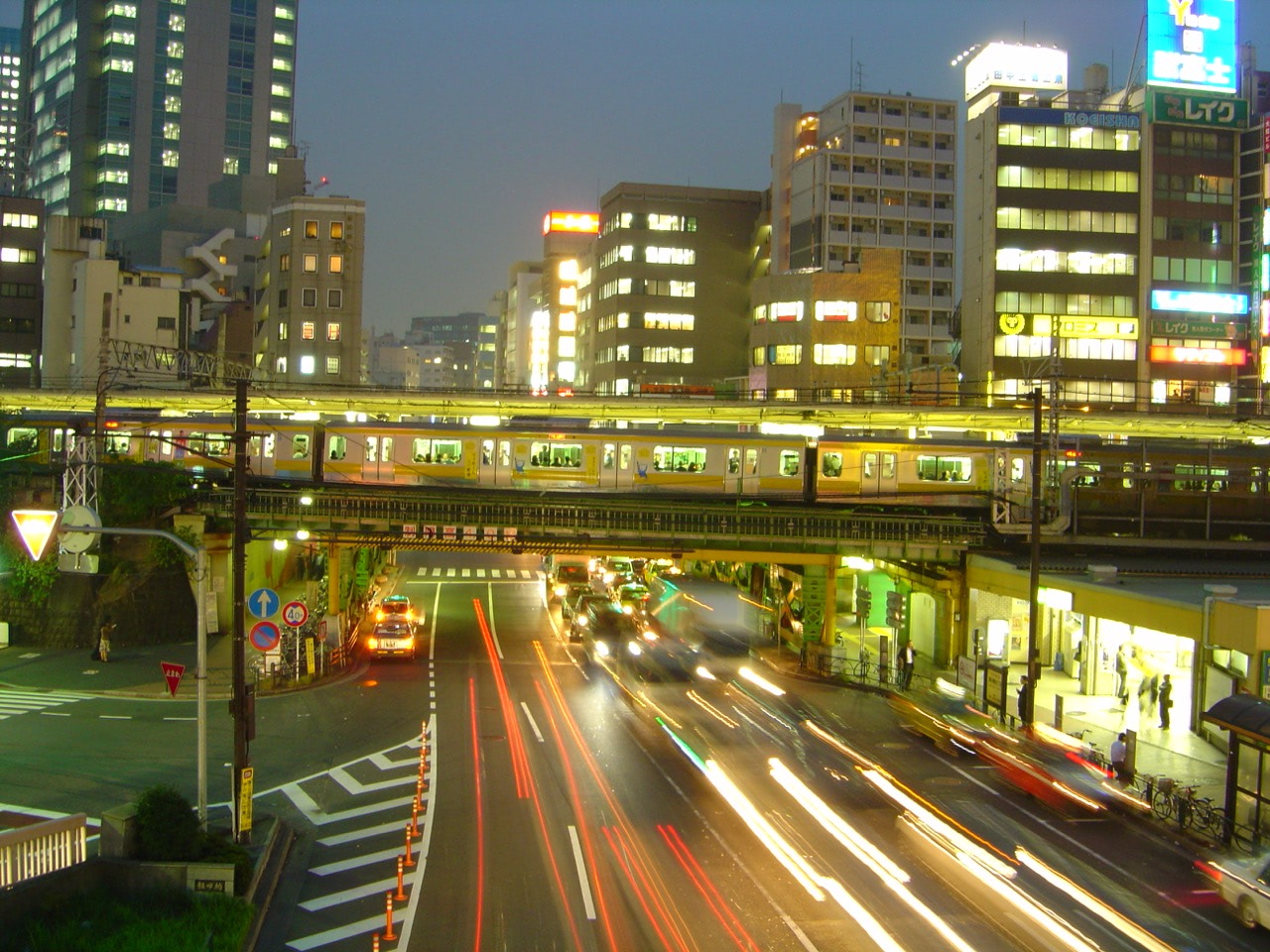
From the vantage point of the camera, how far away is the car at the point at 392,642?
104ft

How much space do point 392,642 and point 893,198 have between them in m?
63.0

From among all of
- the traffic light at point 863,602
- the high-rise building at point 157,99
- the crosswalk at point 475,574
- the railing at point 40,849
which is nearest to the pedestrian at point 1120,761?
the traffic light at point 863,602

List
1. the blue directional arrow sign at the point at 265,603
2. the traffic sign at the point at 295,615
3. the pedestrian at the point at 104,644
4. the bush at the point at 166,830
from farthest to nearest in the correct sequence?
the pedestrian at the point at 104,644, the traffic sign at the point at 295,615, the blue directional arrow sign at the point at 265,603, the bush at the point at 166,830

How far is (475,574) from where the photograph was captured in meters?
59.1

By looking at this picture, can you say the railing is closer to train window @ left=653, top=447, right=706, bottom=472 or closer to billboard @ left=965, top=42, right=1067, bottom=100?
train window @ left=653, top=447, right=706, bottom=472

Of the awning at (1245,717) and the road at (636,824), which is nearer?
the road at (636,824)

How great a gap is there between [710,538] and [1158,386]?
43010mm

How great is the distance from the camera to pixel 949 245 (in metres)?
83.5

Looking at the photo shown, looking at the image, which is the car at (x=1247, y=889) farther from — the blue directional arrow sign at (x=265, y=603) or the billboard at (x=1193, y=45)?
the billboard at (x=1193, y=45)

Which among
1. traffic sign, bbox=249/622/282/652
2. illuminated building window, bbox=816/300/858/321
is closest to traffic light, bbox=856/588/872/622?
traffic sign, bbox=249/622/282/652

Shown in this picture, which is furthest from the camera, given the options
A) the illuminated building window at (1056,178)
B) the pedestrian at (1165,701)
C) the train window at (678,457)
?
the illuminated building window at (1056,178)

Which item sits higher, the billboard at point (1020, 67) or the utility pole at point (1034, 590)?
the billboard at point (1020, 67)

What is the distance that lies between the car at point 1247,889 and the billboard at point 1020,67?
6632 cm

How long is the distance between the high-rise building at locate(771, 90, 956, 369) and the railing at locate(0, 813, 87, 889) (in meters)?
72.3
